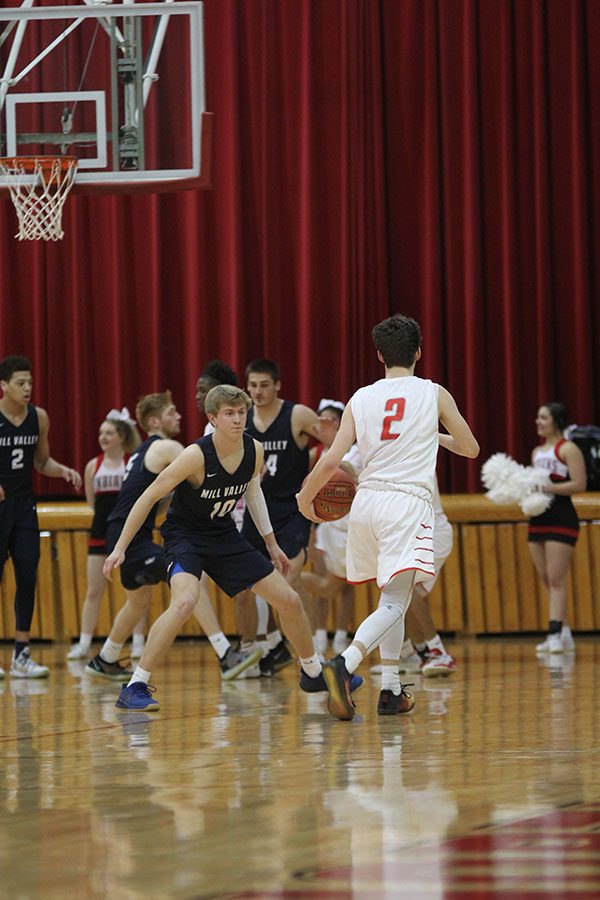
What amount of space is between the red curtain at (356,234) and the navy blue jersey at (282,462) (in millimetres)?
3911

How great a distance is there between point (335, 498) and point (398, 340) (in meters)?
0.97

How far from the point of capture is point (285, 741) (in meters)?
5.86

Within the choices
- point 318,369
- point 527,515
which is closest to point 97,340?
point 318,369

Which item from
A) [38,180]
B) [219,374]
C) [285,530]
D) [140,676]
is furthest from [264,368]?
[140,676]

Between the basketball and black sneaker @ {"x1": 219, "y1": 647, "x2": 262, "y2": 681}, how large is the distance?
5.43 feet

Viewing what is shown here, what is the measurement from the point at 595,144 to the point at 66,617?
595cm

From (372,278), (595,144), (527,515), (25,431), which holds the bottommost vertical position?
(527,515)

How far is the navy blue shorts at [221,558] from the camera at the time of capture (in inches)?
273

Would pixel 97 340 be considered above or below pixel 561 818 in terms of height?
above

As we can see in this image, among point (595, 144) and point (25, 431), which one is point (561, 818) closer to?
point (25, 431)

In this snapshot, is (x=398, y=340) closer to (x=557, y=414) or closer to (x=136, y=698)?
(x=136, y=698)

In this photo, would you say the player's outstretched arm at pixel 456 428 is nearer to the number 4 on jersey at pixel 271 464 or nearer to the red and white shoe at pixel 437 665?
the red and white shoe at pixel 437 665

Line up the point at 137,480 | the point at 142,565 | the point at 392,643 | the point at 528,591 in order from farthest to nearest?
the point at 528,591
the point at 137,480
the point at 142,565
the point at 392,643

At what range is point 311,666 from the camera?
710 centimetres
